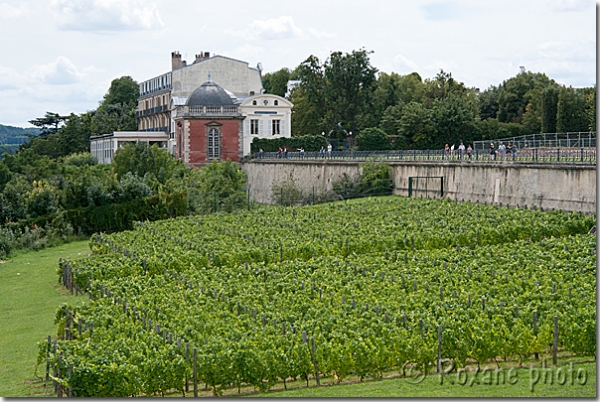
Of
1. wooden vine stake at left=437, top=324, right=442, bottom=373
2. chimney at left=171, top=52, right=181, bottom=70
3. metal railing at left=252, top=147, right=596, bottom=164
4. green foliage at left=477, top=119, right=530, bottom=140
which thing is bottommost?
wooden vine stake at left=437, top=324, right=442, bottom=373

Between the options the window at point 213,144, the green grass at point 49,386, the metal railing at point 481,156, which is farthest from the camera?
the window at point 213,144

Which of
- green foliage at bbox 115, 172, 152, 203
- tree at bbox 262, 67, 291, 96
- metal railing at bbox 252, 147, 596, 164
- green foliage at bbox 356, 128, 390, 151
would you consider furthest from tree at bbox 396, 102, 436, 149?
tree at bbox 262, 67, 291, 96

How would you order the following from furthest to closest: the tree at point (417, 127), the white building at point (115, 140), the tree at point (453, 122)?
the white building at point (115, 140) < the tree at point (417, 127) < the tree at point (453, 122)

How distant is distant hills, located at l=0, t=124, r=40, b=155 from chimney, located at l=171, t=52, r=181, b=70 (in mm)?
19123

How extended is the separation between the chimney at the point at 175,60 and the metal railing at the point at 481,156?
1352 inches

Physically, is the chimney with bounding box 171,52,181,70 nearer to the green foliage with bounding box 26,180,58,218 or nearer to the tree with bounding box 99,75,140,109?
the tree with bounding box 99,75,140,109

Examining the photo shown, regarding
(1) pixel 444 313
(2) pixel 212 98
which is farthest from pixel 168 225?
(2) pixel 212 98

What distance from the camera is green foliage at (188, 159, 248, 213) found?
174 ft

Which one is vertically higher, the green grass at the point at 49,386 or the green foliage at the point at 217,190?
the green foliage at the point at 217,190

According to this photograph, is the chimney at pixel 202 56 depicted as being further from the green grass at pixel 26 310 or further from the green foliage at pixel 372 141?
the green grass at pixel 26 310

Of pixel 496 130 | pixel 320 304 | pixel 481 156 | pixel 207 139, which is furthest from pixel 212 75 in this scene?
pixel 320 304

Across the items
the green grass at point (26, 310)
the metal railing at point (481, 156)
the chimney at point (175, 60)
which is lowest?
the green grass at point (26, 310)

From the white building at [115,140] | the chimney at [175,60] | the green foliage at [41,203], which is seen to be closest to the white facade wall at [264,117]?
the white building at [115,140]

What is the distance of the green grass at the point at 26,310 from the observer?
18.5 m
